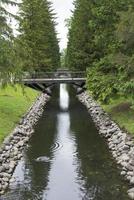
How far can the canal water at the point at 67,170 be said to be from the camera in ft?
55.7

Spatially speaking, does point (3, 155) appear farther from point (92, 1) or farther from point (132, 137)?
point (92, 1)

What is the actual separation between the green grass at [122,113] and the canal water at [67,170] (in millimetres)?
1838

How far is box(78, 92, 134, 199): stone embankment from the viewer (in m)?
19.2

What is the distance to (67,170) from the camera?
20172 mm

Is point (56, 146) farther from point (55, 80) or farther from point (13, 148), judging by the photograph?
point (55, 80)

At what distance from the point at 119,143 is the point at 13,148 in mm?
5947

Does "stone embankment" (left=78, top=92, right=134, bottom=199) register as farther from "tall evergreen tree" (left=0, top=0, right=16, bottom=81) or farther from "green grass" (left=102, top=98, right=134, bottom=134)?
"tall evergreen tree" (left=0, top=0, right=16, bottom=81)

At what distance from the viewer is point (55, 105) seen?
49.4m

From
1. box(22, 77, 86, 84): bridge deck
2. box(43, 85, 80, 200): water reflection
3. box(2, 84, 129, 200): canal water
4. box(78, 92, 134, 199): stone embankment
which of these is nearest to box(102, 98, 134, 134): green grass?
box(78, 92, 134, 199): stone embankment

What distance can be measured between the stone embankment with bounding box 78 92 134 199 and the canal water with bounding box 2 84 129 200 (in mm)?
350

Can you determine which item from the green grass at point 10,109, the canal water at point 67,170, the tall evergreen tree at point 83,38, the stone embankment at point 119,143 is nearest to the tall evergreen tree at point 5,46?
the green grass at point 10,109

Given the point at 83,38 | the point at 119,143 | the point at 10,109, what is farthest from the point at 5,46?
the point at 83,38

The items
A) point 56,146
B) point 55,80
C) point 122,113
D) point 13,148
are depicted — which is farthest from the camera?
point 55,80

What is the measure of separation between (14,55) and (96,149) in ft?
30.0
